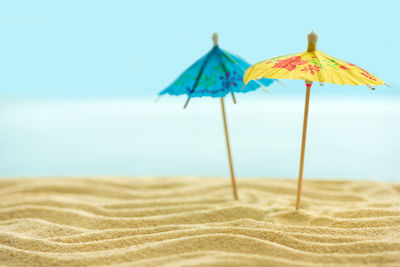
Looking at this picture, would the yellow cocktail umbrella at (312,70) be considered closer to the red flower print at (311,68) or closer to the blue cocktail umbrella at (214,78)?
the red flower print at (311,68)

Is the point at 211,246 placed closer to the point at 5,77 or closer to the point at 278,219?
the point at 278,219

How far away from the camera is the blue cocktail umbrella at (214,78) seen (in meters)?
1.52

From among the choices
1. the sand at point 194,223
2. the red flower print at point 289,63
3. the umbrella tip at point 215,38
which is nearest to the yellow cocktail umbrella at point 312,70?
the red flower print at point 289,63

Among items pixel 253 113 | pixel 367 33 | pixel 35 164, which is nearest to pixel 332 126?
pixel 367 33

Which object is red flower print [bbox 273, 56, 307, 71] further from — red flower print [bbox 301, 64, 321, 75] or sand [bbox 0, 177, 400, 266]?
sand [bbox 0, 177, 400, 266]

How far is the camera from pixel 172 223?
1.46 metres

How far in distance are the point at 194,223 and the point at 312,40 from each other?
0.89 meters

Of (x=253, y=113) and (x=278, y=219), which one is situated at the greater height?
(x=253, y=113)

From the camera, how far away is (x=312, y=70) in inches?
47.8

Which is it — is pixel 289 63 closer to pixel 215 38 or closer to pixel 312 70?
pixel 312 70

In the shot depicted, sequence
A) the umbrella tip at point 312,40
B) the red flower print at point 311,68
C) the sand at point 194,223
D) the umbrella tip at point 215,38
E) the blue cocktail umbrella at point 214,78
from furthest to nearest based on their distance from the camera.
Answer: the umbrella tip at point 215,38 → the blue cocktail umbrella at point 214,78 → the umbrella tip at point 312,40 → the red flower print at point 311,68 → the sand at point 194,223

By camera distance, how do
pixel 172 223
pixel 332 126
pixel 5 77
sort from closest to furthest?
pixel 172 223, pixel 332 126, pixel 5 77

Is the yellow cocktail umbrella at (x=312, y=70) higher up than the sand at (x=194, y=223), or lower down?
higher up

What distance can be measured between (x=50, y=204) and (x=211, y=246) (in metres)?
0.99
